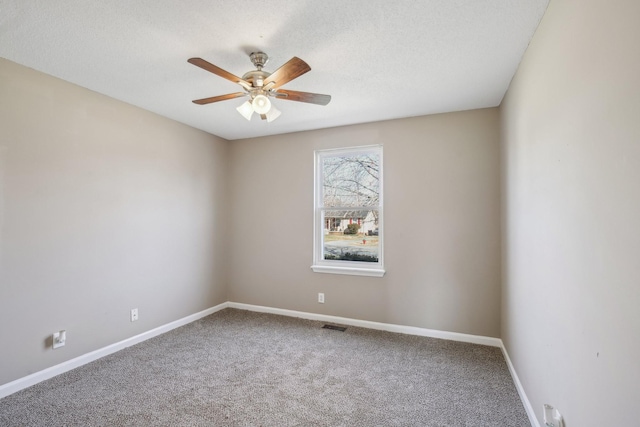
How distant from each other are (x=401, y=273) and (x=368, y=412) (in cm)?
171

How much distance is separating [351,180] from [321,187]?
0.43 meters

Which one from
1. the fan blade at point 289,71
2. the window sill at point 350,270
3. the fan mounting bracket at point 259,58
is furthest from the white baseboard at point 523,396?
the fan mounting bracket at point 259,58

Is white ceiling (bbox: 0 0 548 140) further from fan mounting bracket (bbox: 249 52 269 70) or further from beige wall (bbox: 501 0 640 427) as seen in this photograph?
beige wall (bbox: 501 0 640 427)

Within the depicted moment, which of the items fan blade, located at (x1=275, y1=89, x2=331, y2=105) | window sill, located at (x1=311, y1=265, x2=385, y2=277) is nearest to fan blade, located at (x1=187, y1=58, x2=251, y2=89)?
fan blade, located at (x1=275, y1=89, x2=331, y2=105)

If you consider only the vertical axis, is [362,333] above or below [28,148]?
below

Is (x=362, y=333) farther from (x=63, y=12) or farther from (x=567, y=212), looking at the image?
(x=63, y=12)

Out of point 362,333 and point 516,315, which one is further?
point 362,333

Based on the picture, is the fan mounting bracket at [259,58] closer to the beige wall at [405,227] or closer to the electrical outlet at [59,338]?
the beige wall at [405,227]

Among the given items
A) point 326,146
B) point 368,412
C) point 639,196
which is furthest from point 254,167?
point 639,196

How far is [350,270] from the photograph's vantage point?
3762mm

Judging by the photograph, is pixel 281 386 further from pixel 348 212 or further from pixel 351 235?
pixel 348 212

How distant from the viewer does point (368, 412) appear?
6.78 feet

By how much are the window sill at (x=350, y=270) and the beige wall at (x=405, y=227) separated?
0.07 m

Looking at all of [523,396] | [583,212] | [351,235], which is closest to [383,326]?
[351,235]
